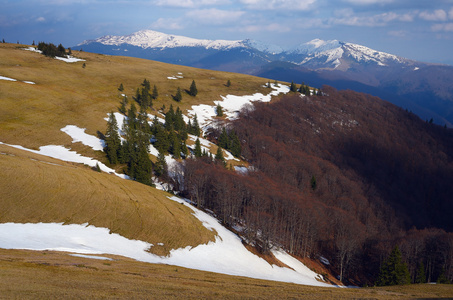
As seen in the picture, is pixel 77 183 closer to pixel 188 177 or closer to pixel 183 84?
pixel 188 177

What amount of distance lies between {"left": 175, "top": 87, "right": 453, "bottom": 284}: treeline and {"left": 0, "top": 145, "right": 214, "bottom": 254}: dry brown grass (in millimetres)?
18029

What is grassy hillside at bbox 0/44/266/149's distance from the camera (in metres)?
78.2

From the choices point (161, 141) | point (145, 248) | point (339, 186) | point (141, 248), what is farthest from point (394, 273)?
point (161, 141)

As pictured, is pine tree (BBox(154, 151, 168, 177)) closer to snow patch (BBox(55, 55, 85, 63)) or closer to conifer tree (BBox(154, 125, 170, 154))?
conifer tree (BBox(154, 125, 170, 154))

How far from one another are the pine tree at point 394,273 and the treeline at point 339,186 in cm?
989

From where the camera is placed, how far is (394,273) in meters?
48.8

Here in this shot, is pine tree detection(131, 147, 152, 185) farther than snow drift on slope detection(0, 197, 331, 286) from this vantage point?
Yes

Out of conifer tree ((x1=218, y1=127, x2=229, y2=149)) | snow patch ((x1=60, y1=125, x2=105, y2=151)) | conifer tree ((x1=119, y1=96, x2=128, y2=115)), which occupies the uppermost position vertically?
conifer tree ((x1=119, y1=96, x2=128, y2=115))

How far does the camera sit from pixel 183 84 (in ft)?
573

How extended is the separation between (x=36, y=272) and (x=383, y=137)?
615 ft

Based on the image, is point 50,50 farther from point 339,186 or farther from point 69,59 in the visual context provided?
point 339,186

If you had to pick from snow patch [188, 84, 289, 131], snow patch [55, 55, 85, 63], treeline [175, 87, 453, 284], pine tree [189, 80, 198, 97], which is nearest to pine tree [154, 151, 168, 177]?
treeline [175, 87, 453, 284]

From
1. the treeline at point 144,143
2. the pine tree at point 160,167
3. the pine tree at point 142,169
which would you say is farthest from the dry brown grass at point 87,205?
the pine tree at point 160,167

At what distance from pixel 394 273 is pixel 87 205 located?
54311mm
